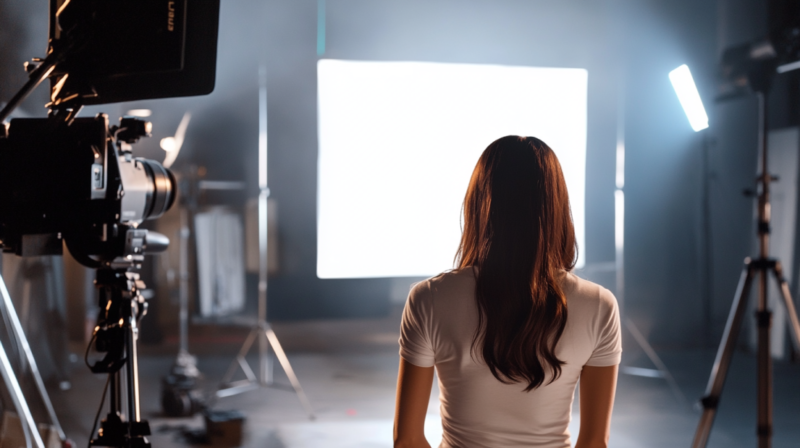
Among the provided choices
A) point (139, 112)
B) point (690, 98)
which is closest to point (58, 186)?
point (690, 98)

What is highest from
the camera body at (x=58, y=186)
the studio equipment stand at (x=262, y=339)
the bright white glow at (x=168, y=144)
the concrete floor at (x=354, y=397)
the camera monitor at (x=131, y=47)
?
the bright white glow at (x=168, y=144)

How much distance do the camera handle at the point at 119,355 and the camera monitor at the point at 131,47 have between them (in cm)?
36

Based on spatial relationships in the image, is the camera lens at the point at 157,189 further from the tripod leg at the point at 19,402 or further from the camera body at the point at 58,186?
the tripod leg at the point at 19,402

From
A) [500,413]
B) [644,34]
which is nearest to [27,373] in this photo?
[500,413]

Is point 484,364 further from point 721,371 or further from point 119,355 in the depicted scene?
point 721,371

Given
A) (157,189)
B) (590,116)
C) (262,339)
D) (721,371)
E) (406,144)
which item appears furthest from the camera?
(590,116)

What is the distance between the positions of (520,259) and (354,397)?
2.51 m

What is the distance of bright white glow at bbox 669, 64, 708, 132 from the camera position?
1572 mm

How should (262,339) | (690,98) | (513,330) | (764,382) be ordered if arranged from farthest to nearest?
(262,339) < (764,382) < (690,98) < (513,330)

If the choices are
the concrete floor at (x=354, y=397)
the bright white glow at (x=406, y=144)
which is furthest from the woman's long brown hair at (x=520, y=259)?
the bright white glow at (x=406, y=144)

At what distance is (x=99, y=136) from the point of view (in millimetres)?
985

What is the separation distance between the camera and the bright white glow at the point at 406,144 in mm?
3482

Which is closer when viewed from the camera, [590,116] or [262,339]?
[262,339]

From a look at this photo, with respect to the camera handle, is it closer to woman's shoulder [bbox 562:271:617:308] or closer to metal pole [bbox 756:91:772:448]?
woman's shoulder [bbox 562:271:617:308]
